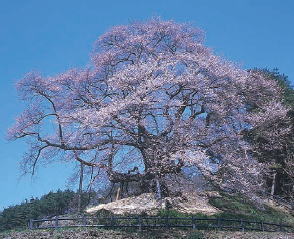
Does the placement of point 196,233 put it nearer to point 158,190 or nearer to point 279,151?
point 158,190

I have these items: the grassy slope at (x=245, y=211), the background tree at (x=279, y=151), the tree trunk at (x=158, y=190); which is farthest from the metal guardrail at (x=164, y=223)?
the background tree at (x=279, y=151)

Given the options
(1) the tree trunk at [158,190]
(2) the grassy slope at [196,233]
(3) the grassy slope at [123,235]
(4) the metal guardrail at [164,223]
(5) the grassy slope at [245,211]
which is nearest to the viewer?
(3) the grassy slope at [123,235]

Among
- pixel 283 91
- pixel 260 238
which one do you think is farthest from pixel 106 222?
pixel 283 91

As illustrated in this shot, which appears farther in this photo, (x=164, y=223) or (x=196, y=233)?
(x=164, y=223)

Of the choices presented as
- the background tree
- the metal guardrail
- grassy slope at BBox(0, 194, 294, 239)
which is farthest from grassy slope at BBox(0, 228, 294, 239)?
the background tree

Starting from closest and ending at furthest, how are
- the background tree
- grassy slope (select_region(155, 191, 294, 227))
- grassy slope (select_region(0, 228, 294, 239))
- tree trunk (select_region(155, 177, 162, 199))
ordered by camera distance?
grassy slope (select_region(0, 228, 294, 239)) → tree trunk (select_region(155, 177, 162, 199)) → grassy slope (select_region(155, 191, 294, 227)) → the background tree

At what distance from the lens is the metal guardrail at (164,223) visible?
25.1 meters

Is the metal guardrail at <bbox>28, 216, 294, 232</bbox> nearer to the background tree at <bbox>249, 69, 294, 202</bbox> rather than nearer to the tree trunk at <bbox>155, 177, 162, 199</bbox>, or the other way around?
the tree trunk at <bbox>155, 177, 162, 199</bbox>

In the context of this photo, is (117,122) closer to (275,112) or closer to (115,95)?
(115,95)

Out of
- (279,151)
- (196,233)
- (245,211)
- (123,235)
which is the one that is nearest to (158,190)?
(196,233)

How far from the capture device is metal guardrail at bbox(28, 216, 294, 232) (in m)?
25.1

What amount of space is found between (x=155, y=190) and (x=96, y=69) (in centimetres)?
1055

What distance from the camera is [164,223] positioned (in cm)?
2669

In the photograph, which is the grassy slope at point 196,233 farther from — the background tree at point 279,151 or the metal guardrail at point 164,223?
the background tree at point 279,151
